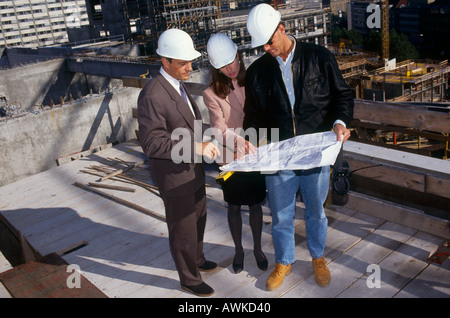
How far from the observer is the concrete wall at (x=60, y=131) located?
10922 millimetres

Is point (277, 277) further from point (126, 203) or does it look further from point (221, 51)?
point (126, 203)

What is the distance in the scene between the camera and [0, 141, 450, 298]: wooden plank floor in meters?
3.52

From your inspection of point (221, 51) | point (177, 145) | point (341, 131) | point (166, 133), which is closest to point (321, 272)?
point (341, 131)

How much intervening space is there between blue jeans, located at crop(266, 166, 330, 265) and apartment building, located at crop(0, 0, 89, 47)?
15874cm

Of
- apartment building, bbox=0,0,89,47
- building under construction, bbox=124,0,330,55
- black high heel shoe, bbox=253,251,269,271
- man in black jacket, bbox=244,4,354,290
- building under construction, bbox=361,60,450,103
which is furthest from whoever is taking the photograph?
apartment building, bbox=0,0,89,47

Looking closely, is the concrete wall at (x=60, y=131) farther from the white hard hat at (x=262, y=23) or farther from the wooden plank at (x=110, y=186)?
the white hard hat at (x=262, y=23)

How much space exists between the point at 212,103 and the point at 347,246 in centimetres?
205

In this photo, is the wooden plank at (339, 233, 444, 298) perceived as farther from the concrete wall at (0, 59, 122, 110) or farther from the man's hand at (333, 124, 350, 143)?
the concrete wall at (0, 59, 122, 110)

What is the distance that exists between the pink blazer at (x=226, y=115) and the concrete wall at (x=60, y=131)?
826cm

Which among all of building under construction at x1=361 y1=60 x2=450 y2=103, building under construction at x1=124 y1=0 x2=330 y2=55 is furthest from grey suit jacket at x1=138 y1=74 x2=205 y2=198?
building under construction at x1=124 y1=0 x2=330 y2=55

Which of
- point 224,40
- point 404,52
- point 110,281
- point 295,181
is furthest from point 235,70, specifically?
point 404,52

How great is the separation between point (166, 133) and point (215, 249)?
177 cm

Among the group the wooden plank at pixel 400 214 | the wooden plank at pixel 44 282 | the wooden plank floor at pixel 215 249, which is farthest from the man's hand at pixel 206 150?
the wooden plank at pixel 400 214

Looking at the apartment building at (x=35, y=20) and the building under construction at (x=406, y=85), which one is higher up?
the apartment building at (x=35, y=20)
